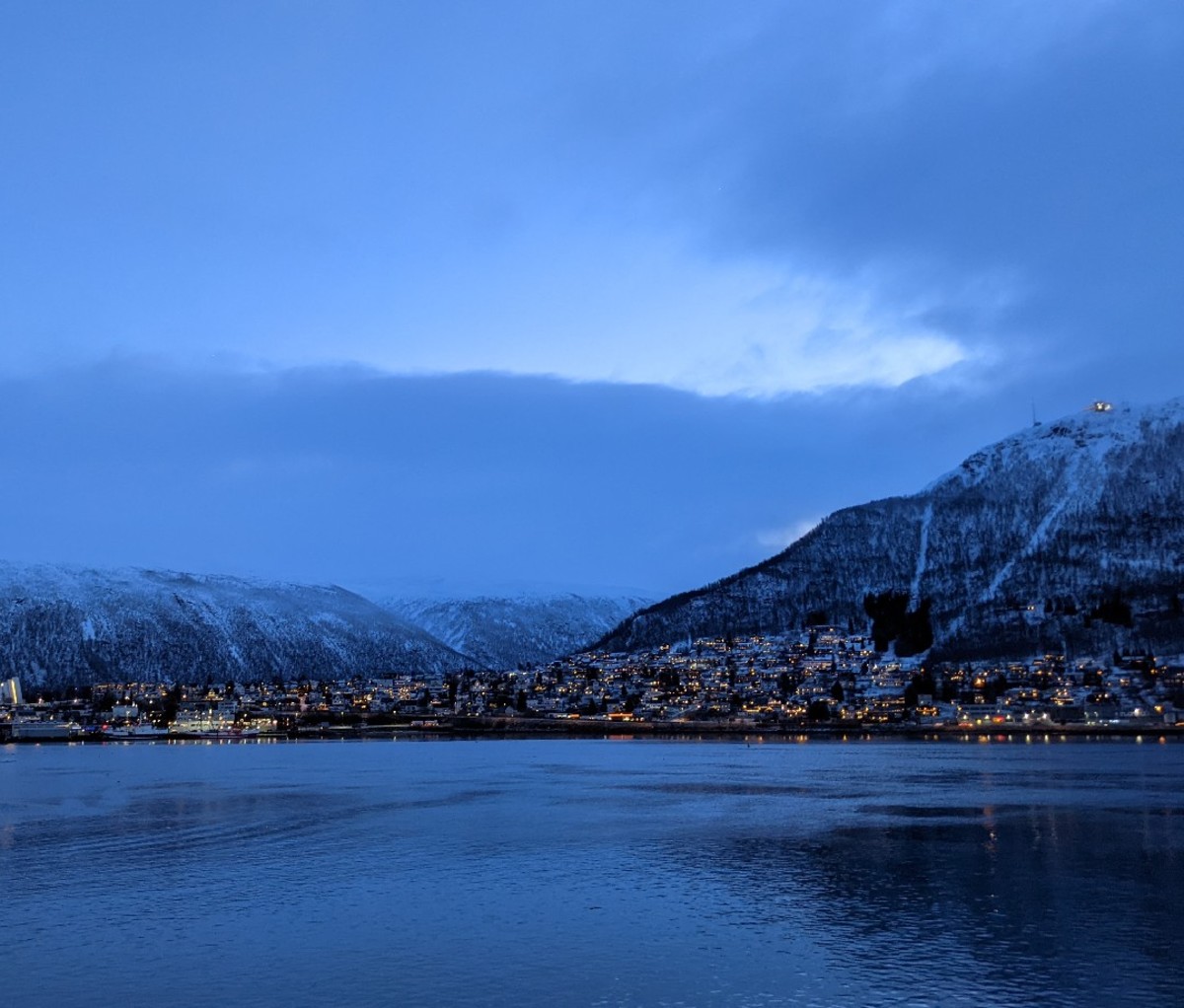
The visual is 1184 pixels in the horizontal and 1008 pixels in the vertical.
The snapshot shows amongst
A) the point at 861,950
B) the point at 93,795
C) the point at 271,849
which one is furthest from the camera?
A: the point at 93,795

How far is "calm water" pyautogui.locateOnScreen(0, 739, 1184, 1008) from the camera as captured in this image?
2509 centimetres

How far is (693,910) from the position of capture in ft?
108

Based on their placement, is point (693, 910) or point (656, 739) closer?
point (693, 910)

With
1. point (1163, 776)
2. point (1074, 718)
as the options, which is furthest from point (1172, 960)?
point (1074, 718)

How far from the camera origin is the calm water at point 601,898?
988 inches

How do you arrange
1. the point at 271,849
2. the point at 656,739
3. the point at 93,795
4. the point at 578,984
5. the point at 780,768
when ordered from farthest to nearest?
1. the point at 656,739
2. the point at 780,768
3. the point at 93,795
4. the point at 271,849
5. the point at 578,984

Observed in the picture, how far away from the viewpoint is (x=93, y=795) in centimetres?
7656

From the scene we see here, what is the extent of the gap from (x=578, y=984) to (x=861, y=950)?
705 centimetres

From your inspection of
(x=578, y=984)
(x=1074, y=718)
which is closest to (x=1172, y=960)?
(x=578, y=984)

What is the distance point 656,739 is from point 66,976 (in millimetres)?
164844

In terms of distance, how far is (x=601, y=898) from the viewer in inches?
1393

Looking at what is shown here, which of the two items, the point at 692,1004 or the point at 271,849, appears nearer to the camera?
the point at 692,1004

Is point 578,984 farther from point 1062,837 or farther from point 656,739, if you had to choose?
point 656,739

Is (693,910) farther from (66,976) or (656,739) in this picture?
(656,739)
